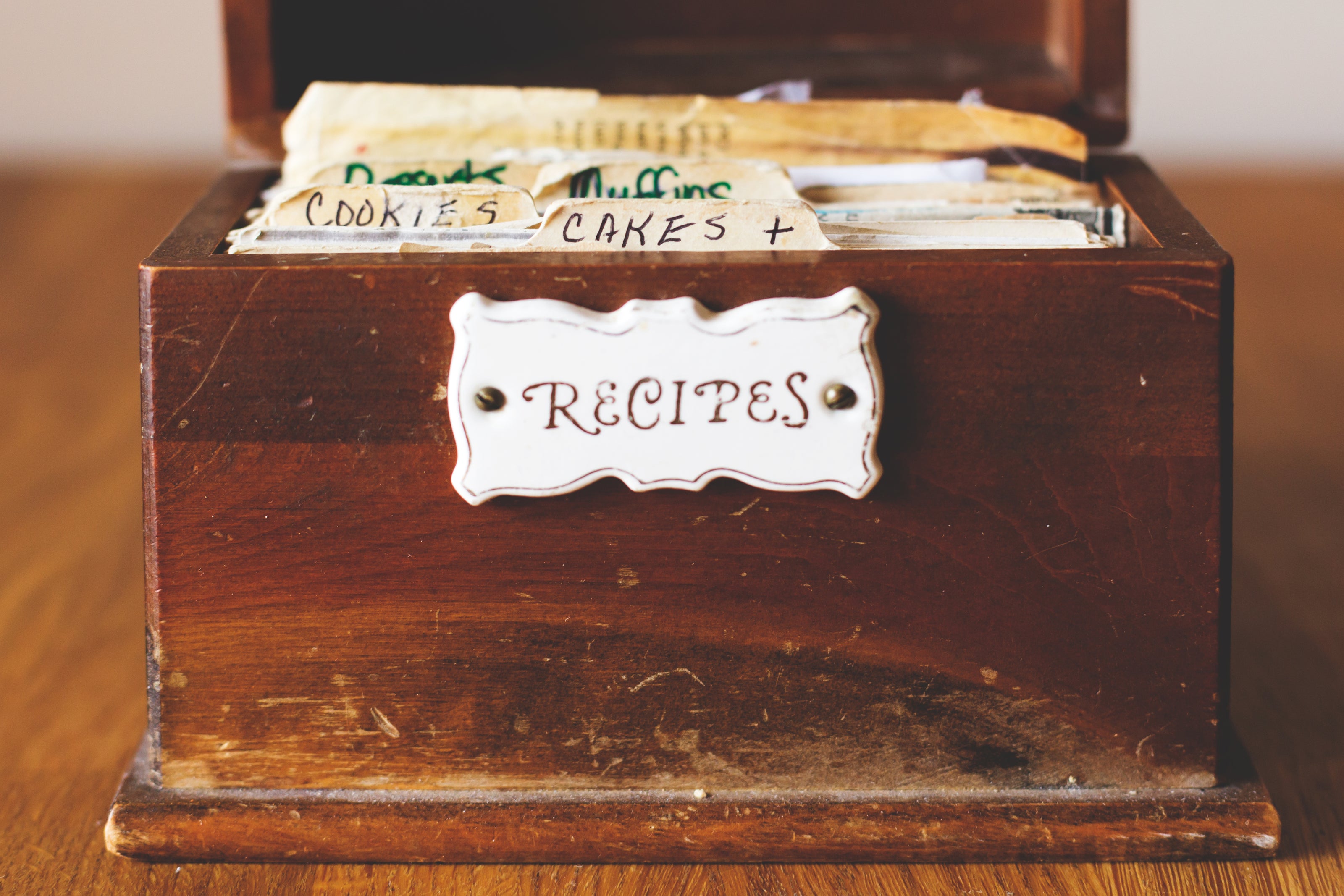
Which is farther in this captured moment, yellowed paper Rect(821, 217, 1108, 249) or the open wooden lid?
the open wooden lid

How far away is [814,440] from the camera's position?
1.42 feet

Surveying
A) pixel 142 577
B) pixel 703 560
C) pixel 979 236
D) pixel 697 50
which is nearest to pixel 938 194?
pixel 979 236

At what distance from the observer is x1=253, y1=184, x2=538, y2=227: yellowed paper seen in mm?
481

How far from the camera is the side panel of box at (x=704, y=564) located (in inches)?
16.8

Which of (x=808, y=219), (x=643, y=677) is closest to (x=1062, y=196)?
(x=808, y=219)

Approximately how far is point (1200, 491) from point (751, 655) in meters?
0.16

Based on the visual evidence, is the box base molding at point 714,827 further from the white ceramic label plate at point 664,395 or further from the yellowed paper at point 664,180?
the yellowed paper at point 664,180

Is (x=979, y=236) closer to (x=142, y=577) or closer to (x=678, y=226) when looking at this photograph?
(x=678, y=226)

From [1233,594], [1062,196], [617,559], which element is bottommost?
[1233,594]

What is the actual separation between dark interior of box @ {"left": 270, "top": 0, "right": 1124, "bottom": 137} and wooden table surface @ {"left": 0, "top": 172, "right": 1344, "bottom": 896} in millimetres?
275

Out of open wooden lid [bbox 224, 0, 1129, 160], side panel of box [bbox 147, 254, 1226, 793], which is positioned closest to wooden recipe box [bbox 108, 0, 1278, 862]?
side panel of box [bbox 147, 254, 1226, 793]

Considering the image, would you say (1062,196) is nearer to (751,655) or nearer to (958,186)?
(958,186)

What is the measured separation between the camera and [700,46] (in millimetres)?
781

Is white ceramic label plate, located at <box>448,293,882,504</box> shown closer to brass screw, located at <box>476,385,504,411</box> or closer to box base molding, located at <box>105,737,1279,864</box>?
brass screw, located at <box>476,385,504,411</box>
